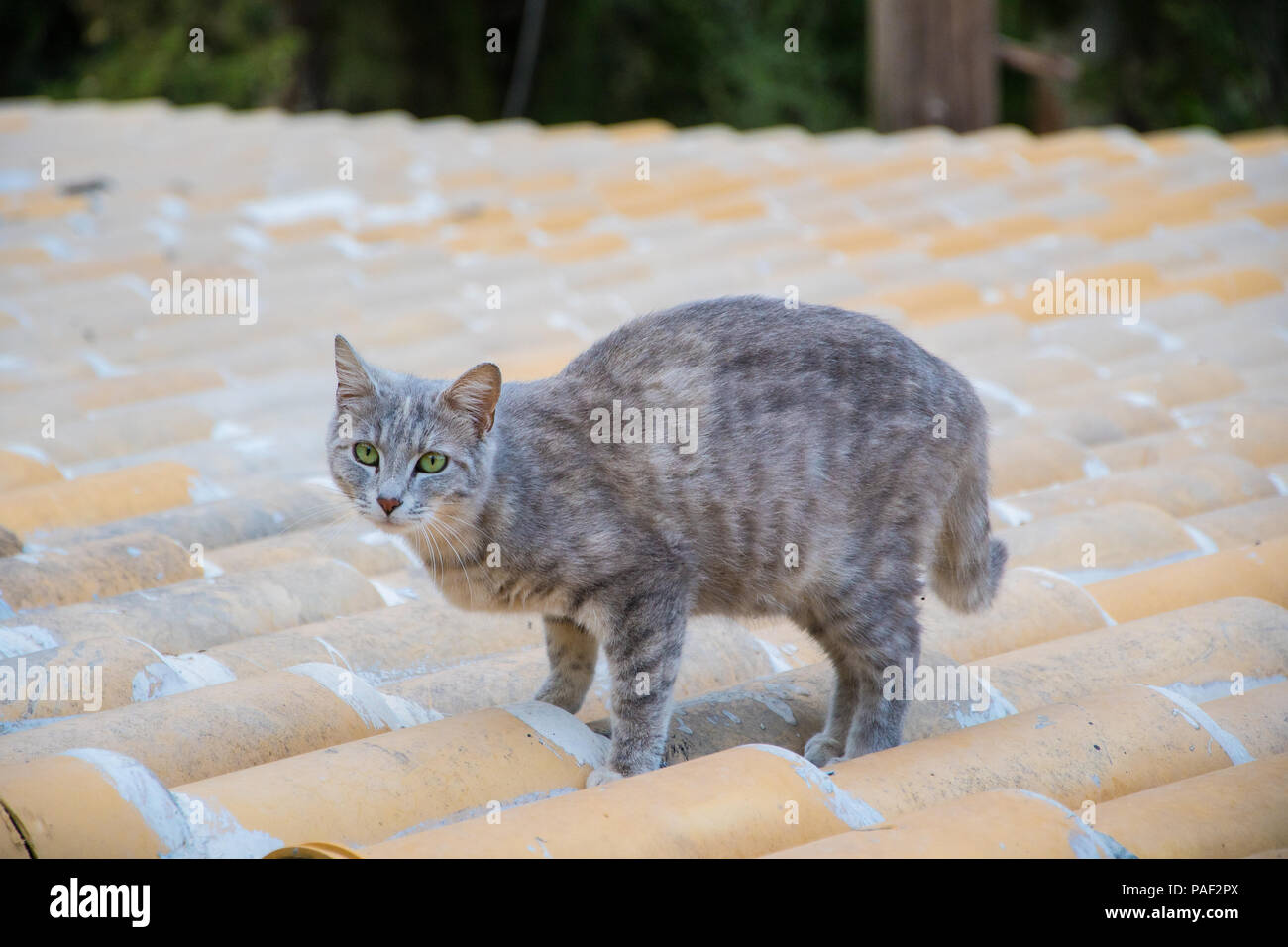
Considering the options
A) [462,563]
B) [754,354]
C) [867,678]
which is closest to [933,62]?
[754,354]

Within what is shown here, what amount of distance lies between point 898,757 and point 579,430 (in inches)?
38.2

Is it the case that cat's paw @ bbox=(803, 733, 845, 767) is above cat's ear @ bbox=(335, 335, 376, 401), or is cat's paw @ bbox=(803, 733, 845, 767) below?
below

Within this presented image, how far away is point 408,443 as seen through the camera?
2707 mm

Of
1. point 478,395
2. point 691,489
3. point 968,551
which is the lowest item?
point 968,551

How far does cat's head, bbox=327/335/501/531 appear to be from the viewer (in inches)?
104

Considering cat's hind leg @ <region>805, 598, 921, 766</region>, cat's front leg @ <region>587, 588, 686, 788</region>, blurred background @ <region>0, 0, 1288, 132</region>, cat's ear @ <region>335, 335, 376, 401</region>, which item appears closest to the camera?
cat's front leg @ <region>587, 588, 686, 788</region>

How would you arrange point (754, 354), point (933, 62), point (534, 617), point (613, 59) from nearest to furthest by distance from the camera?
point (754, 354), point (534, 617), point (933, 62), point (613, 59)

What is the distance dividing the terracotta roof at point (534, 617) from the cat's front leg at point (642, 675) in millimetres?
68

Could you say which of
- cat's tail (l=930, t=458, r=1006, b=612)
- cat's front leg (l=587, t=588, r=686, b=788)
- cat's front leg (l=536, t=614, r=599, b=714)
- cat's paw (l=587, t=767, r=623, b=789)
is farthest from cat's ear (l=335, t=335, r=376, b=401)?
cat's tail (l=930, t=458, r=1006, b=612)

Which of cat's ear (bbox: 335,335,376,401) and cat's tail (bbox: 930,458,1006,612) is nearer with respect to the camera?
cat's ear (bbox: 335,335,376,401)

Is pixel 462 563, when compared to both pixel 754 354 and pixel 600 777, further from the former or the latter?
pixel 754 354

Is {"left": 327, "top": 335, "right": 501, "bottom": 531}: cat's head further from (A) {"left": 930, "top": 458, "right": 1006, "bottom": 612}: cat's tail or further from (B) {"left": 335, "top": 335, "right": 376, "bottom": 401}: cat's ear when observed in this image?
(A) {"left": 930, "top": 458, "right": 1006, "bottom": 612}: cat's tail

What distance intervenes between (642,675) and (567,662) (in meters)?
0.31
